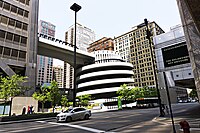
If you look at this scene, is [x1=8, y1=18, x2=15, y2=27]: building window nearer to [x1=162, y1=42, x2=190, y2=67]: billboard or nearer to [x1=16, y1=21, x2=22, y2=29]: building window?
[x1=16, y1=21, x2=22, y2=29]: building window

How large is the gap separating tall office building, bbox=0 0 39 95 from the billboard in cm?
2879

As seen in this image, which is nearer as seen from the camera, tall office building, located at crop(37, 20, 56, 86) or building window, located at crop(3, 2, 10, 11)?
building window, located at crop(3, 2, 10, 11)

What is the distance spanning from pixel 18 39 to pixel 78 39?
133162 mm

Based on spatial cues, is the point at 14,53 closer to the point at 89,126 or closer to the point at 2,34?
the point at 2,34

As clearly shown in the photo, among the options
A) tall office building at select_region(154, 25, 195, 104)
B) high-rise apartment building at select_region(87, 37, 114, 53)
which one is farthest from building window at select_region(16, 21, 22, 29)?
high-rise apartment building at select_region(87, 37, 114, 53)

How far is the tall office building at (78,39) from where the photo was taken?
15325cm

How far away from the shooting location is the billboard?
14.2 m

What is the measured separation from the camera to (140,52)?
4537 inches

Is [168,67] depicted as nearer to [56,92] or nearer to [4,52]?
[56,92]

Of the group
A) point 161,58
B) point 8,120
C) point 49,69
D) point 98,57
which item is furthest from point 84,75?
point 49,69

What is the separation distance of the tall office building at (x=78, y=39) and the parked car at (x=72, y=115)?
129228 millimetres

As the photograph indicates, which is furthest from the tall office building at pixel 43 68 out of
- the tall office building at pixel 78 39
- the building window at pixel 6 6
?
the building window at pixel 6 6

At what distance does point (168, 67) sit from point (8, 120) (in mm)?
20170

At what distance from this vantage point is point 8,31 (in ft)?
112
